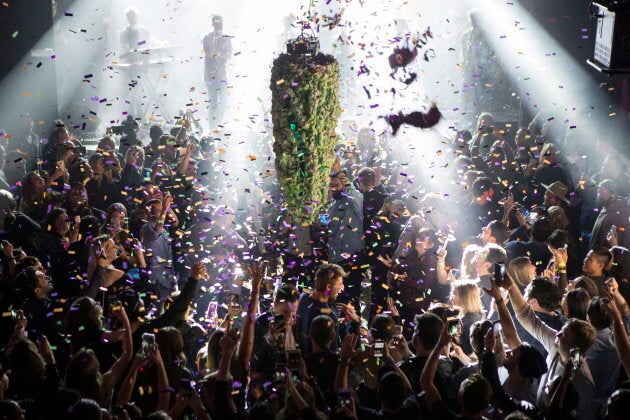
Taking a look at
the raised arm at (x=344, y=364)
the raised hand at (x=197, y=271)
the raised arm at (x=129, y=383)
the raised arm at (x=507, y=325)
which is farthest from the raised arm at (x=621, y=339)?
the raised arm at (x=129, y=383)

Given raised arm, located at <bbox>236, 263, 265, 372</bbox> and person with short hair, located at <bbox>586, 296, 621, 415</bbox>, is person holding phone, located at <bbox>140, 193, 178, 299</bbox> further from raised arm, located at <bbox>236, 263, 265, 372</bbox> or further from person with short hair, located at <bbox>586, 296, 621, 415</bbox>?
person with short hair, located at <bbox>586, 296, 621, 415</bbox>

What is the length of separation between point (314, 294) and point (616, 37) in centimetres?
318

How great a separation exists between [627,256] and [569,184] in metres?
2.65

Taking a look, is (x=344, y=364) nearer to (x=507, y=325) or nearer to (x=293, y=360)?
(x=293, y=360)

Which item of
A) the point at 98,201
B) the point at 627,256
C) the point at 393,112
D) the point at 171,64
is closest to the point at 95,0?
the point at 171,64

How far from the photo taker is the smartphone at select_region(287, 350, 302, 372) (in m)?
4.02

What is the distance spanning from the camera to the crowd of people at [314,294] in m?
3.95

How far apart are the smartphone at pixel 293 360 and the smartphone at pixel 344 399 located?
0.27 metres

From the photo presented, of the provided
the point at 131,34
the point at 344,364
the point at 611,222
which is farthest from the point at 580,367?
the point at 131,34

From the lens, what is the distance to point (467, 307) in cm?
507

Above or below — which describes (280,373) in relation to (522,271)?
above

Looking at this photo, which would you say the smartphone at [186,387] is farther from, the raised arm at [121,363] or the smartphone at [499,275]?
the smartphone at [499,275]

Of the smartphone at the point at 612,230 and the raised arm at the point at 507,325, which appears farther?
the smartphone at the point at 612,230

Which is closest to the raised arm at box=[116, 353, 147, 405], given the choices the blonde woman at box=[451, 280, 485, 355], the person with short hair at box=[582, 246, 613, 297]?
the blonde woman at box=[451, 280, 485, 355]
